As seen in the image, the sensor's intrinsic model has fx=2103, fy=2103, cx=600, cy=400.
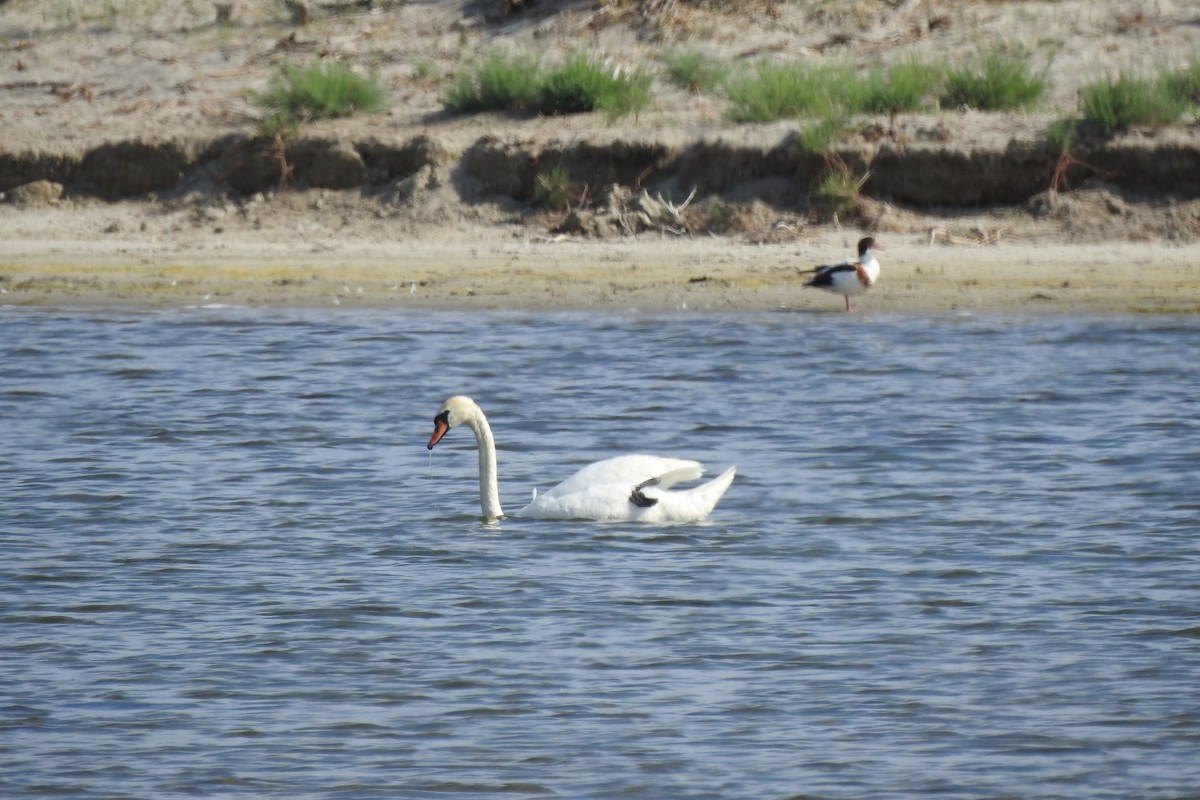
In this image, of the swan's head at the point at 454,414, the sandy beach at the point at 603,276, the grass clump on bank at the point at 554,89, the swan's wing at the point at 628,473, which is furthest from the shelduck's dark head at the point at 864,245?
the swan's wing at the point at 628,473

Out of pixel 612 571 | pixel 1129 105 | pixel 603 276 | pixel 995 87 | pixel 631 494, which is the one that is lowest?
pixel 612 571

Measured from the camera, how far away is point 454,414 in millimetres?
9430

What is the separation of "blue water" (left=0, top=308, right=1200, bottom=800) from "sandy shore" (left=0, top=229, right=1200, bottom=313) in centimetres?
50

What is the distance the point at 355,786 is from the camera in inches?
221

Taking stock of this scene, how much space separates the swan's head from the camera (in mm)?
9352

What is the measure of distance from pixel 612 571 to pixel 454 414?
5.67 ft

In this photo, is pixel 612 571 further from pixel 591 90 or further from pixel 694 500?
pixel 591 90

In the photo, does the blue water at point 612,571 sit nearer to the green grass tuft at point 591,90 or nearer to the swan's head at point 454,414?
the swan's head at point 454,414

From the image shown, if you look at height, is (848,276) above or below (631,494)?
above

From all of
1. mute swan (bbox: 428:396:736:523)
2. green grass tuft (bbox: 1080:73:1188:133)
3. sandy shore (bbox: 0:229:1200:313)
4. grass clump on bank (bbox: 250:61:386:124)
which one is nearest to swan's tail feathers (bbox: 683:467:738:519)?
mute swan (bbox: 428:396:736:523)

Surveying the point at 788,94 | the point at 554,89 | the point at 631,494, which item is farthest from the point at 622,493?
the point at 554,89

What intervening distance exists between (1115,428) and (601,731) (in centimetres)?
530

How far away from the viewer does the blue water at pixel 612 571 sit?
5.86 metres

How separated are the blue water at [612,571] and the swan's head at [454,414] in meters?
0.33
